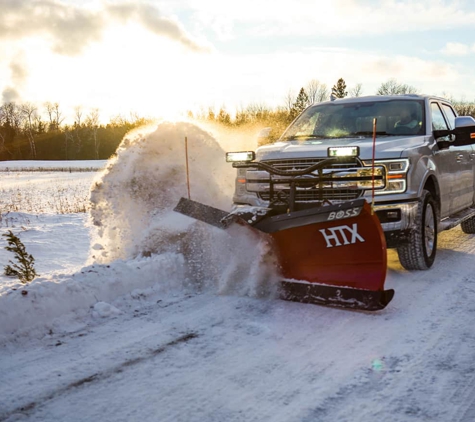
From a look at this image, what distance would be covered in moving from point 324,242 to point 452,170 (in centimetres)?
307

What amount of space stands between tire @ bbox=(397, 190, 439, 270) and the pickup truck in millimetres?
10

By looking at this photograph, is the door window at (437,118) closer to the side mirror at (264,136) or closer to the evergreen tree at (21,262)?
the side mirror at (264,136)

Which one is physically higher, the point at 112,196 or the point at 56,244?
the point at 112,196

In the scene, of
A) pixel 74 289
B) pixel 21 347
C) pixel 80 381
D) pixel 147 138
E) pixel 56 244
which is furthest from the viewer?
pixel 56 244

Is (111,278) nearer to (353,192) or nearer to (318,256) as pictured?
(318,256)

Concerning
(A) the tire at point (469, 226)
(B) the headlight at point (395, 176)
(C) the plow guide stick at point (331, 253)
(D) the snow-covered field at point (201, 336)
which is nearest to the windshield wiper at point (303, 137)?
(B) the headlight at point (395, 176)

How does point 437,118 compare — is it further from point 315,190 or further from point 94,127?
point 94,127

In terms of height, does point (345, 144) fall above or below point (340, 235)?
above

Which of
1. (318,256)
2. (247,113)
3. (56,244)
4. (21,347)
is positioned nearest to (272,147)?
(318,256)

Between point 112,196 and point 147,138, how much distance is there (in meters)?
0.90

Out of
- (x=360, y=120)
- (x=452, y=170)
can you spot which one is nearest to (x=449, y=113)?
(x=452, y=170)

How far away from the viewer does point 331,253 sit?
438cm

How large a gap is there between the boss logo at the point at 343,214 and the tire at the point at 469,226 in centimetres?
511

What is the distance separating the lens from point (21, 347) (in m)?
3.61
